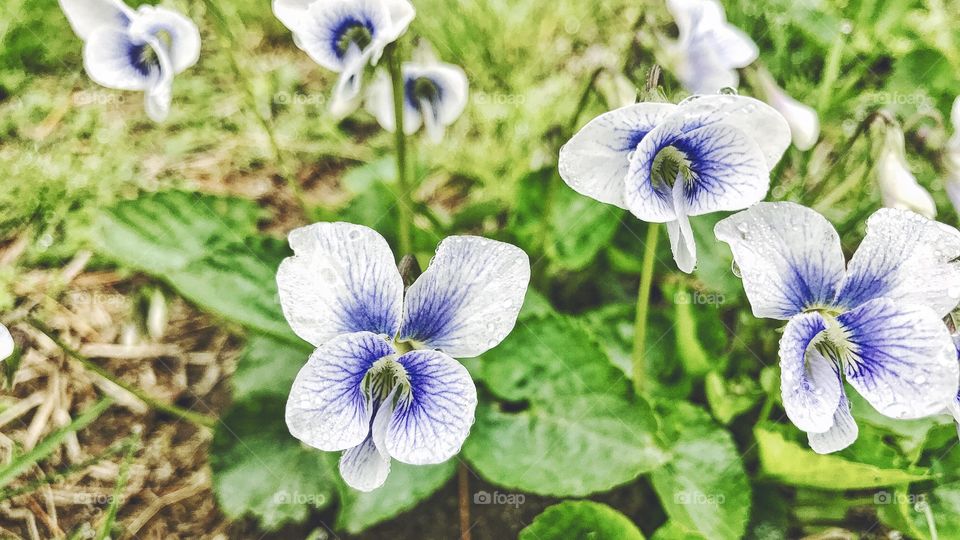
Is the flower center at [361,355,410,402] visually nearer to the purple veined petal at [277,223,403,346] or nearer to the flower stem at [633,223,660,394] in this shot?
the purple veined petal at [277,223,403,346]

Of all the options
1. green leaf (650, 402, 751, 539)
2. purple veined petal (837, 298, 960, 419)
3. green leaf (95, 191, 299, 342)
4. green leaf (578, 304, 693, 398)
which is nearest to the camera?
purple veined petal (837, 298, 960, 419)

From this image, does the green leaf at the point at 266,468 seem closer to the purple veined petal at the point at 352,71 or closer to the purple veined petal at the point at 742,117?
the purple veined petal at the point at 352,71

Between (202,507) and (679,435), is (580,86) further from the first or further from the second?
(202,507)

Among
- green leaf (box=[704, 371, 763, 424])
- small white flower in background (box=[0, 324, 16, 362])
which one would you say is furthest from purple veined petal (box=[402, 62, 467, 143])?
small white flower in background (box=[0, 324, 16, 362])

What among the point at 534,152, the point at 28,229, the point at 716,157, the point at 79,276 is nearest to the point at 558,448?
the point at 716,157

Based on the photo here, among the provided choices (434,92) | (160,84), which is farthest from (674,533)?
(160,84)

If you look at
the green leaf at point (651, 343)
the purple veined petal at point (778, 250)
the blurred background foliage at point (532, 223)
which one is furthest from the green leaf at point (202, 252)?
the purple veined petal at point (778, 250)
